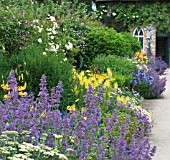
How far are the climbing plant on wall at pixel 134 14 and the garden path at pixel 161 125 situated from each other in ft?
52.6

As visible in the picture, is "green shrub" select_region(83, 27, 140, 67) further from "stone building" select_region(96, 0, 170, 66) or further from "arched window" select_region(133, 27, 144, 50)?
"arched window" select_region(133, 27, 144, 50)

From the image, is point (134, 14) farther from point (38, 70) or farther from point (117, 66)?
point (38, 70)

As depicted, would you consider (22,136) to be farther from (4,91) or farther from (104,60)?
(104,60)

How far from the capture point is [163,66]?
71.3 ft

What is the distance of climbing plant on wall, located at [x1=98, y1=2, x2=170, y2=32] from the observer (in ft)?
96.0

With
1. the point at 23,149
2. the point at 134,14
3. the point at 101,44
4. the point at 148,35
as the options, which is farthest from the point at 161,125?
the point at 148,35


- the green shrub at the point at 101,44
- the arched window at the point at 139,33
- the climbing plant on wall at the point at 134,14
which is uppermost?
the climbing plant on wall at the point at 134,14

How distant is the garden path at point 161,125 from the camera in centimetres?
730

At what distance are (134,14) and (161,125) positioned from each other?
811 inches

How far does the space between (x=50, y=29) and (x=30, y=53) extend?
4.51m

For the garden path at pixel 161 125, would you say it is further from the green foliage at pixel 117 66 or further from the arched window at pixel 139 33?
the arched window at pixel 139 33

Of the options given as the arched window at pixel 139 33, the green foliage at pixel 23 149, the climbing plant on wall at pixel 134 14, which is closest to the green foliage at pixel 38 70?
the green foliage at pixel 23 149

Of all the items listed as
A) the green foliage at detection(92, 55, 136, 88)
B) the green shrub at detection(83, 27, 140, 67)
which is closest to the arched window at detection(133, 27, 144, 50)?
the green shrub at detection(83, 27, 140, 67)

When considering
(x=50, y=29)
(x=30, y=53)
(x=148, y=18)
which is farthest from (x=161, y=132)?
(x=148, y=18)
